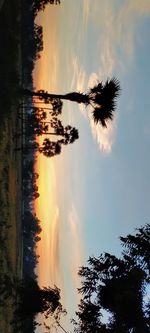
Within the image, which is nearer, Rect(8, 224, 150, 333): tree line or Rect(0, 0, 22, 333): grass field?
Rect(8, 224, 150, 333): tree line

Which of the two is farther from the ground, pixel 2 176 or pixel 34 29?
pixel 34 29

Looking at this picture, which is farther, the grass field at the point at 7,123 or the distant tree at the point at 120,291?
the grass field at the point at 7,123

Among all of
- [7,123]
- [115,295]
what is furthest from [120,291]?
[7,123]

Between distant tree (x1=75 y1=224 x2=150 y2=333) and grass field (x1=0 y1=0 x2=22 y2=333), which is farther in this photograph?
grass field (x1=0 y1=0 x2=22 y2=333)

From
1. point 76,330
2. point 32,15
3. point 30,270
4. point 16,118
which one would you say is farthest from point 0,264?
point 30,270

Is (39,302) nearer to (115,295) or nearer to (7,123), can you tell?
(115,295)

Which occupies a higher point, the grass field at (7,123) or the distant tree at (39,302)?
the grass field at (7,123)

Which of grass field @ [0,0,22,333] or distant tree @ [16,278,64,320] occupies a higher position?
grass field @ [0,0,22,333]

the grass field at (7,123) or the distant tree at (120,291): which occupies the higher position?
the grass field at (7,123)

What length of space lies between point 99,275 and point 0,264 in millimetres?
33833

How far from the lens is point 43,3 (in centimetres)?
7494

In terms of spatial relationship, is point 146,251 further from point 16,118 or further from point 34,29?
point 34,29

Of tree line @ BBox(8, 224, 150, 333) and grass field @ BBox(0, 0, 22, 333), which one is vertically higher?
grass field @ BBox(0, 0, 22, 333)

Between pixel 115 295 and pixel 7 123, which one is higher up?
pixel 7 123
